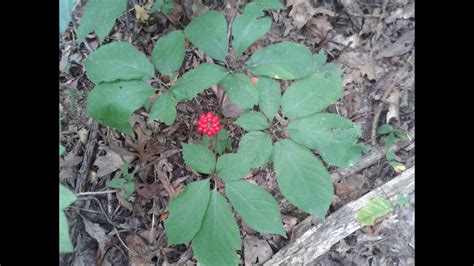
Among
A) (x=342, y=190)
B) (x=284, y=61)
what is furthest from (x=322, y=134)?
(x=342, y=190)

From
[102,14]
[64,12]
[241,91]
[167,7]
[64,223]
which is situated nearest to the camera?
[64,223]

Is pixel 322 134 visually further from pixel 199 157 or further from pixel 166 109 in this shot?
pixel 166 109

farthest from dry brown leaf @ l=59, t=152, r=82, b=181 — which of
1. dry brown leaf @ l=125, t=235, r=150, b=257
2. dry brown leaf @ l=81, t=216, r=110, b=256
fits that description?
dry brown leaf @ l=125, t=235, r=150, b=257

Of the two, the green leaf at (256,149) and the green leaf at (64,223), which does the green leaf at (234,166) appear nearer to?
the green leaf at (256,149)

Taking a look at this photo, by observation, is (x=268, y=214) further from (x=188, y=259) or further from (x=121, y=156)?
(x=121, y=156)

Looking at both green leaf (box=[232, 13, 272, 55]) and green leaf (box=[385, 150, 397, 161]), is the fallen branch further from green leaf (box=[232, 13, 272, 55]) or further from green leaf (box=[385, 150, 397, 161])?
green leaf (box=[232, 13, 272, 55])

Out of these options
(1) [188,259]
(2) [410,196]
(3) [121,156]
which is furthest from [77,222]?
(2) [410,196]
